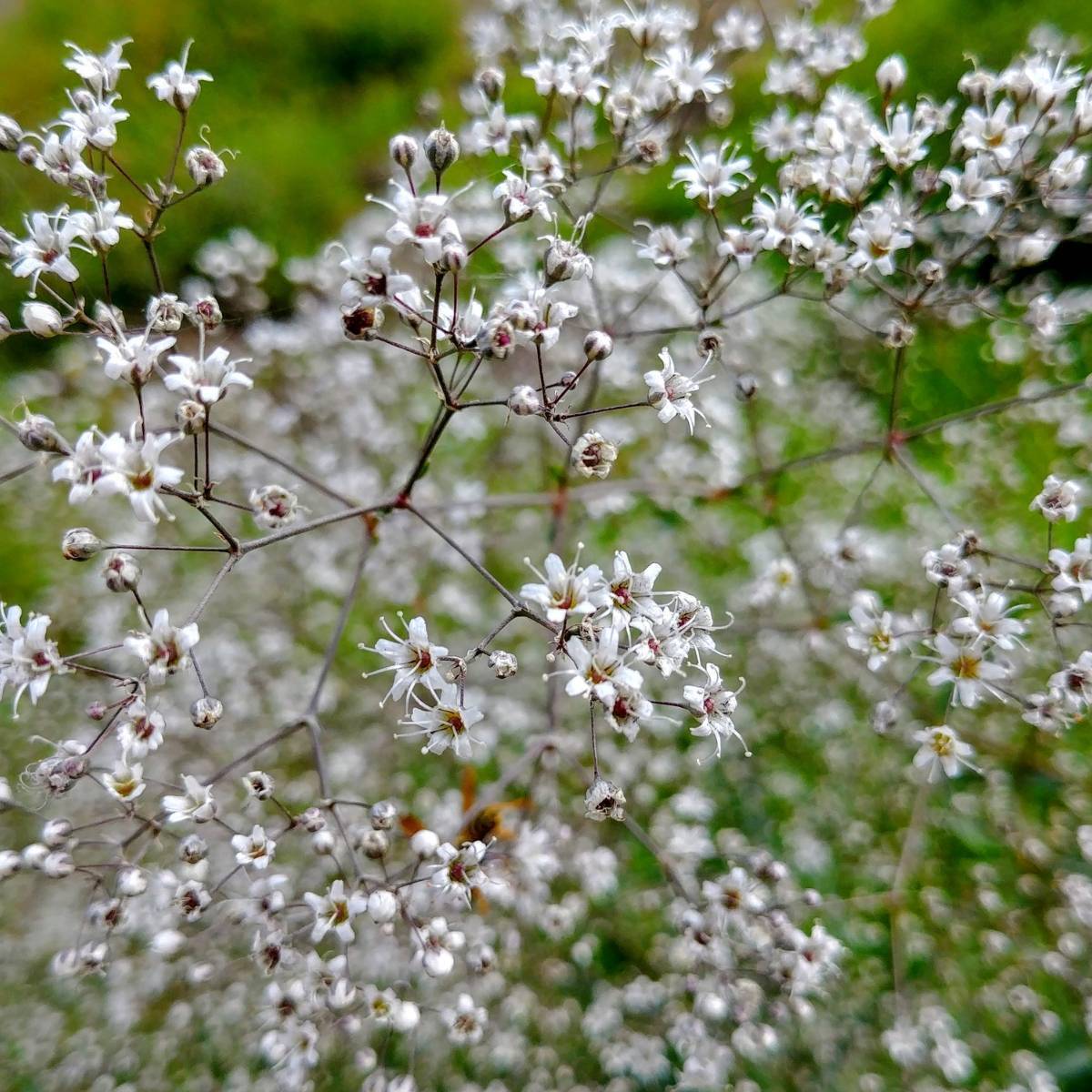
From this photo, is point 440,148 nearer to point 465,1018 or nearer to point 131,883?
point 131,883

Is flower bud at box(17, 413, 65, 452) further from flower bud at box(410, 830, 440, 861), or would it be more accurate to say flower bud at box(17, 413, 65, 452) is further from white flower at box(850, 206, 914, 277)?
white flower at box(850, 206, 914, 277)

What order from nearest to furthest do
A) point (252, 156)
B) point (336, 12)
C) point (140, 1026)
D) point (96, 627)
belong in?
point (140, 1026) → point (96, 627) → point (252, 156) → point (336, 12)

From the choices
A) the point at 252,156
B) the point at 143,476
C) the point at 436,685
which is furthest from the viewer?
the point at 252,156

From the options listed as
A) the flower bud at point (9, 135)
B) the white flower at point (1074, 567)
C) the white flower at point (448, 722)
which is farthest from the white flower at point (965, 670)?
the flower bud at point (9, 135)

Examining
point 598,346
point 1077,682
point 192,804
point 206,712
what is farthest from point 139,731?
point 1077,682

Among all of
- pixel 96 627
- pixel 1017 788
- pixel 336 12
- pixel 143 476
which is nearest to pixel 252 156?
pixel 336 12

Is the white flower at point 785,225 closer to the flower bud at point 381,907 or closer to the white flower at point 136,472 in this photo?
the white flower at point 136,472

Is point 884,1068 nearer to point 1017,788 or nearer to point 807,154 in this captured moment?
point 1017,788
